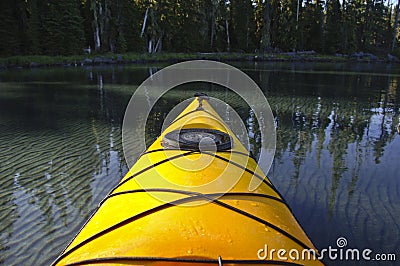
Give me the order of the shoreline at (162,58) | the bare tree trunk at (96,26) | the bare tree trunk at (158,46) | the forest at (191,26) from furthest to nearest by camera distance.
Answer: the bare tree trunk at (158,46)
the bare tree trunk at (96,26)
the forest at (191,26)
the shoreline at (162,58)

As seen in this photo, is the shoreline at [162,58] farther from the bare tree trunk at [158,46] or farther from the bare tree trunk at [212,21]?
the bare tree trunk at [212,21]

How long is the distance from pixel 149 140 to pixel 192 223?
666 cm

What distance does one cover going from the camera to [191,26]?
151 feet

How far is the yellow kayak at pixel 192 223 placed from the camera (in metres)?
2.27

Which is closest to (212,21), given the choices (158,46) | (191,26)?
(191,26)

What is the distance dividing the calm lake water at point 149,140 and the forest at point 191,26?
78.6ft

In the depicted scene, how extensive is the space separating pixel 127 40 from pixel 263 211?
43047 mm

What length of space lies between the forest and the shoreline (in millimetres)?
2352

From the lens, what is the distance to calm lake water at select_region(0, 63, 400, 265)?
464 cm

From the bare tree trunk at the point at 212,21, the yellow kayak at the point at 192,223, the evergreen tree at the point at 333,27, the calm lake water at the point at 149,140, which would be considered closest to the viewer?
the yellow kayak at the point at 192,223

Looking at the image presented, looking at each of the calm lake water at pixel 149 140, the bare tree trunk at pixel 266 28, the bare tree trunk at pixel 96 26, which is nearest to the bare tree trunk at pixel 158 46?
the bare tree trunk at pixel 96 26

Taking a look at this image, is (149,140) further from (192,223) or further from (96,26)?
(96,26)

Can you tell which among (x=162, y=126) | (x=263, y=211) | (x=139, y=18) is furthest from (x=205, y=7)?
(x=263, y=211)

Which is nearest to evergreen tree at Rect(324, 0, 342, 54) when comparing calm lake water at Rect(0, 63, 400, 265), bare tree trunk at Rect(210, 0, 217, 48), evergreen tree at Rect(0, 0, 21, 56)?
bare tree trunk at Rect(210, 0, 217, 48)
